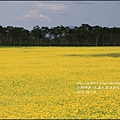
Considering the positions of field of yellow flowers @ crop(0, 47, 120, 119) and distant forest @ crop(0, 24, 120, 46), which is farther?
distant forest @ crop(0, 24, 120, 46)

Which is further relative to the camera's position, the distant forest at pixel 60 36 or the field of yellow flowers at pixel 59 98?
the distant forest at pixel 60 36

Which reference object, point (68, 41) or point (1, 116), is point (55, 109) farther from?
point (68, 41)

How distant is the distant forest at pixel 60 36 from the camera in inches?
4980

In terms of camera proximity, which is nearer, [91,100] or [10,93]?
[91,100]

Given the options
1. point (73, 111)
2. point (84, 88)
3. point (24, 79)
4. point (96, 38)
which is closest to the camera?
point (73, 111)

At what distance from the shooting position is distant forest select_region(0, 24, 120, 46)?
126 metres

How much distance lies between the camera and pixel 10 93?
14.1 metres

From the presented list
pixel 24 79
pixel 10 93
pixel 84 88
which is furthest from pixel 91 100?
pixel 24 79

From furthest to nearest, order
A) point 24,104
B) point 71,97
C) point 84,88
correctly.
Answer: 1. point 84,88
2. point 71,97
3. point 24,104

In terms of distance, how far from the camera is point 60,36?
13350 cm

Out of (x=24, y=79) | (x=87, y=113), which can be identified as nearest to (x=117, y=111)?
(x=87, y=113)

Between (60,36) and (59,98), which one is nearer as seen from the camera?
(59,98)

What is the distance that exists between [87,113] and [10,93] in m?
5.00

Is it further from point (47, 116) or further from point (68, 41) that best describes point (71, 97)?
point (68, 41)
